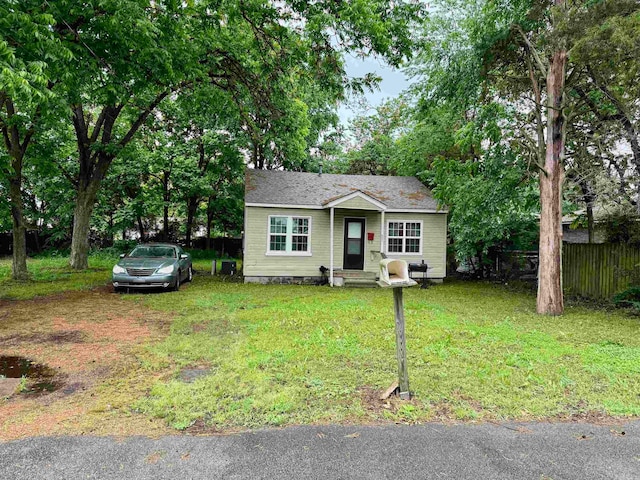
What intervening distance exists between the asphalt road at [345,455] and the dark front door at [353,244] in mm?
10937

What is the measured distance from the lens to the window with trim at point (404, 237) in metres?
14.4

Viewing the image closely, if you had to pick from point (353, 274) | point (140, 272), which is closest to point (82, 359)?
point (140, 272)

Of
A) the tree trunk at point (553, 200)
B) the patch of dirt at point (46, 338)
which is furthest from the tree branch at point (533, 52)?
the patch of dirt at point (46, 338)

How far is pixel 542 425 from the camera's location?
3.40 metres

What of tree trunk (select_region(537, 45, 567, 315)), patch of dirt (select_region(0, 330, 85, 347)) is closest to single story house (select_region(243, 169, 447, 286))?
tree trunk (select_region(537, 45, 567, 315))

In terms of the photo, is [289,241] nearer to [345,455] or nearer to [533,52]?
[533,52]

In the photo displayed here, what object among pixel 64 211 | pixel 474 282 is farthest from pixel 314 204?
pixel 64 211

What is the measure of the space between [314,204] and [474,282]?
23.2 feet

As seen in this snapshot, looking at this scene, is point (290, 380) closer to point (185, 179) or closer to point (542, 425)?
point (542, 425)

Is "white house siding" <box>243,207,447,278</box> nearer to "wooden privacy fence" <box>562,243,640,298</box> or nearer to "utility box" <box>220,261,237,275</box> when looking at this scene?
"utility box" <box>220,261,237,275</box>

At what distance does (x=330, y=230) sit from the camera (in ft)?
45.2

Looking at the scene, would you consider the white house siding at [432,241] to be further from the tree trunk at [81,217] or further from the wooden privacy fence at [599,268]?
the tree trunk at [81,217]

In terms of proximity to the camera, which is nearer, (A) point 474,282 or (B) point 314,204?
(B) point 314,204

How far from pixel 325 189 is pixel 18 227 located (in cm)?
1020
